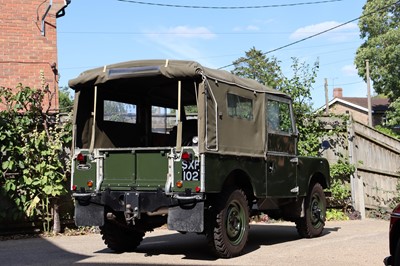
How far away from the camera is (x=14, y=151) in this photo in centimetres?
1008

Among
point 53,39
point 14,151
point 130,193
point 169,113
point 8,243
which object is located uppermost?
point 53,39

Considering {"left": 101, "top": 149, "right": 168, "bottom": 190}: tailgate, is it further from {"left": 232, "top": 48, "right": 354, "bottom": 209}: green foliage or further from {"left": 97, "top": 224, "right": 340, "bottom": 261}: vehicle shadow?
{"left": 232, "top": 48, "right": 354, "bottom": 209}: green foliage

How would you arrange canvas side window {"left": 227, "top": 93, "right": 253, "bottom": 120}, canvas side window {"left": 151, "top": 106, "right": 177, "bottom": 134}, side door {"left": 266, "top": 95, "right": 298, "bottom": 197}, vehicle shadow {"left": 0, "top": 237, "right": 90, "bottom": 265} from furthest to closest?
canvas side window {"left": 151, "top": 106, "right": 177, "bottom": 134}, side door {"left": 266, "top": 95, "right": 298, "bottom": 197}, canvas side window {"left": 227, "top": 93, "right": 253, "bottom": 120}, vehicle shadow {"left": 0, "top": 237, "right": 90, "bottom": 265}

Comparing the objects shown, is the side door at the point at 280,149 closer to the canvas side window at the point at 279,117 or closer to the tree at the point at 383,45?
the canvas side window at the point at 279,117

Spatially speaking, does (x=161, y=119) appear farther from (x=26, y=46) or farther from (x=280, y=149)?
(x=26, y=46)

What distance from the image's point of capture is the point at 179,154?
7.03 metres

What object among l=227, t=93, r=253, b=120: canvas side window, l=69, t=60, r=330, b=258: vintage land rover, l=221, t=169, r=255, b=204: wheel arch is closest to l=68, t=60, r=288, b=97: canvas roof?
l=69, t=60, r=330, b=258: vintage land rover

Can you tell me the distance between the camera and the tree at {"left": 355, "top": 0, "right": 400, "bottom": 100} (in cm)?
3547

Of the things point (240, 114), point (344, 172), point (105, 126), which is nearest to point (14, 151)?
point (105, 126)

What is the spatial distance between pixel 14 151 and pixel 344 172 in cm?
799

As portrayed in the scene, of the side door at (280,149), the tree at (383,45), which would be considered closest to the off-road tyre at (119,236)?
the side door at (280,149)

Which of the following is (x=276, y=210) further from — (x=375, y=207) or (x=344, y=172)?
(x=375, y=207)

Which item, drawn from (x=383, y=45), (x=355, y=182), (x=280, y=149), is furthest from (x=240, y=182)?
(x=383, y=45)

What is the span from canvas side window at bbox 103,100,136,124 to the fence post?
6.66 metres
